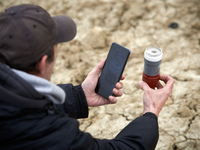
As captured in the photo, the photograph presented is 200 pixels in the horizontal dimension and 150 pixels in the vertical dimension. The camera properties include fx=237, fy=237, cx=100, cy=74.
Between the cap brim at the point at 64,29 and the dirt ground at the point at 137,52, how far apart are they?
94cm

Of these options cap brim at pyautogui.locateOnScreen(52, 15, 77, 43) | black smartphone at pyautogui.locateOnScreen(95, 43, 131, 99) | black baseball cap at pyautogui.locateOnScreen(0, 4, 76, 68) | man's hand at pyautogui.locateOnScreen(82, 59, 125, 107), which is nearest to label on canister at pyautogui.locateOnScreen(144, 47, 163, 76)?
black smartphone at pyautogui.locateOnScreen(95, 43, 131, 99)

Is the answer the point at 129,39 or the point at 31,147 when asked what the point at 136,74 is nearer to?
the point at 129,39

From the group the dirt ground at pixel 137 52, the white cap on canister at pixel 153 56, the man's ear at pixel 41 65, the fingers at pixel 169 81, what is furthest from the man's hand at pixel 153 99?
the man's ear at pixel 41 65

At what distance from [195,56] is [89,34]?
3.94 ft

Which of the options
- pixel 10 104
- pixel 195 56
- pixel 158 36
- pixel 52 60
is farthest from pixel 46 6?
pixel 10 104

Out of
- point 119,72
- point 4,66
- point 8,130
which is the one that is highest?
point 4,66

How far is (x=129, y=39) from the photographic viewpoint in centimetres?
276

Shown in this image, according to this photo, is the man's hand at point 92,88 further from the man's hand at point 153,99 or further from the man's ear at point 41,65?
the man's ear at point 41,65

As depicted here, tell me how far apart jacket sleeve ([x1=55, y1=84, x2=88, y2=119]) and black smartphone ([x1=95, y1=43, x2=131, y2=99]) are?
0.14 metres

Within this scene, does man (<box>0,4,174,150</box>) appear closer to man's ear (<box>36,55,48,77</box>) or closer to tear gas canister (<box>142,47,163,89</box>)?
man's ear (<box>36,55,48,77</box>)

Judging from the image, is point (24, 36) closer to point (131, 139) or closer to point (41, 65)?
point (41, 65)

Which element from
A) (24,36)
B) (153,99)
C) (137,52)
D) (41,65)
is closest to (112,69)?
A: (153,99)

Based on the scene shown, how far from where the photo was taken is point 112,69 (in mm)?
1540

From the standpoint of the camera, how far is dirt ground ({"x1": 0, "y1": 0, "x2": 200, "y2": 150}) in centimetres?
192
